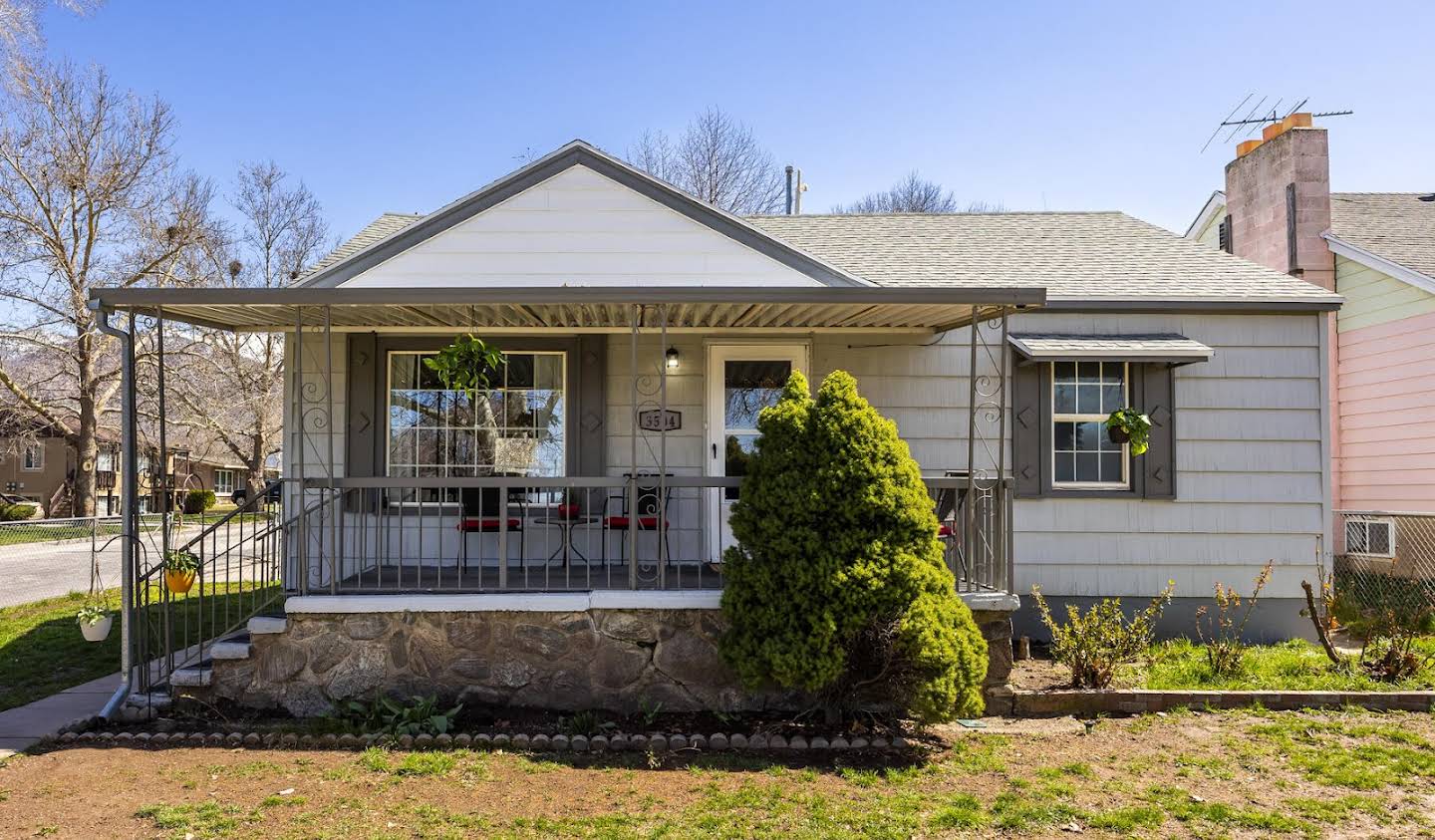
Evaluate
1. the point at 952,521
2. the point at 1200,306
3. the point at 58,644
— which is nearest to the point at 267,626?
the point at 58,644

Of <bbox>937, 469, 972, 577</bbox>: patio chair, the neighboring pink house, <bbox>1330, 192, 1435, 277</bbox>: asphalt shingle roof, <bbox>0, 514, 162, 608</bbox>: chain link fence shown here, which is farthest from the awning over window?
<bbox>0, 514, 162, 608</bbox>: chain link fence

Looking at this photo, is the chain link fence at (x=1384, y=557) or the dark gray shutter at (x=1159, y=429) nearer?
the dark gray shutter at (x=1159, y=429)

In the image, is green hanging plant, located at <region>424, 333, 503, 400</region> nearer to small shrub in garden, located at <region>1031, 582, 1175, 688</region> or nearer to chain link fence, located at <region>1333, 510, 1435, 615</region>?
small shrub in garden, located at <region>1031, 582, 1175, 688</region>

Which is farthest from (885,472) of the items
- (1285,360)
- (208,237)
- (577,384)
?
(208,237)

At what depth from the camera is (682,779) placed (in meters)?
4.24

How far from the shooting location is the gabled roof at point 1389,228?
9.54m

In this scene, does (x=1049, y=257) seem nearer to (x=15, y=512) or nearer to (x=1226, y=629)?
(x=1226, y=629)

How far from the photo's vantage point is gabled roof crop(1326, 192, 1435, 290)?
31.3 feet

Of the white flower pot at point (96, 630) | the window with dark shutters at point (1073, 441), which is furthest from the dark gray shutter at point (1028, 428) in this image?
the white flower pot at point (96, 630)

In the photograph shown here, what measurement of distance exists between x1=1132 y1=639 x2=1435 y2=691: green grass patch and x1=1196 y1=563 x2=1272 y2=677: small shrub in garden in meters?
0.07

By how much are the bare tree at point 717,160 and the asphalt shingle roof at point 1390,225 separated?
39.9ft

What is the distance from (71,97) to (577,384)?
67.8ft

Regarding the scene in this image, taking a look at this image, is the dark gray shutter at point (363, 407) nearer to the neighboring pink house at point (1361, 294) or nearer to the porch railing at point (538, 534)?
the porch railing at point (538, 534)

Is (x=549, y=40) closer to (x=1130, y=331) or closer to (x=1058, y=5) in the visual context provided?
(x=1058, y=5)
